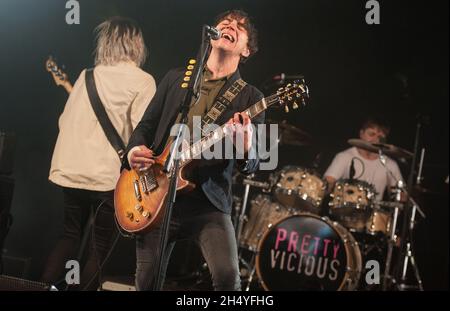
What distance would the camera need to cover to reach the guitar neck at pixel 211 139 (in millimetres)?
3381

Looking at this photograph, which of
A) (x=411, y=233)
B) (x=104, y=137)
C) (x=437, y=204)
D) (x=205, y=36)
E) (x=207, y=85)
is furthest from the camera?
(x=437, y=204)

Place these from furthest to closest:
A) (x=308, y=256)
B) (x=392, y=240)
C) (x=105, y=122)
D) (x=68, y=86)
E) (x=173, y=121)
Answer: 1. (x=392, y=240)
2. (x=308, y=256)
3. (x=68, y=86)
4. (x=105, y=122)
5. (x=173, y=121)

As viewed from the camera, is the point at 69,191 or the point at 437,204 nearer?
the point at 69,191

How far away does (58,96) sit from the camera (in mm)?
4609

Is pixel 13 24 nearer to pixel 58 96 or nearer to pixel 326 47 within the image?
pixel 58 96

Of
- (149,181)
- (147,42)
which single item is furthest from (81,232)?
(147,42)

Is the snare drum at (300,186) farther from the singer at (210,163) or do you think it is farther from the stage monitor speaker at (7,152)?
the stage monitor speaker at (7,152)

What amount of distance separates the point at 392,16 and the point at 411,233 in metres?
2.47

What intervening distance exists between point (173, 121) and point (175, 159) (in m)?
0.65

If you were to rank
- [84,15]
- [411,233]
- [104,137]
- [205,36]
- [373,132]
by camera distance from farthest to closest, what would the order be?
[411,233]
[373,132]
[84,15]
[104,137]
[205,36]

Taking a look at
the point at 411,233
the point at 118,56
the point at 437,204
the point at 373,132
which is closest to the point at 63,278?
the point at 118,56

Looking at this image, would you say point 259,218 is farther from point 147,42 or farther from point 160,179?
point 160,179

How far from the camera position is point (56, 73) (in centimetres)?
456

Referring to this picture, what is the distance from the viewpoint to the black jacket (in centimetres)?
334
